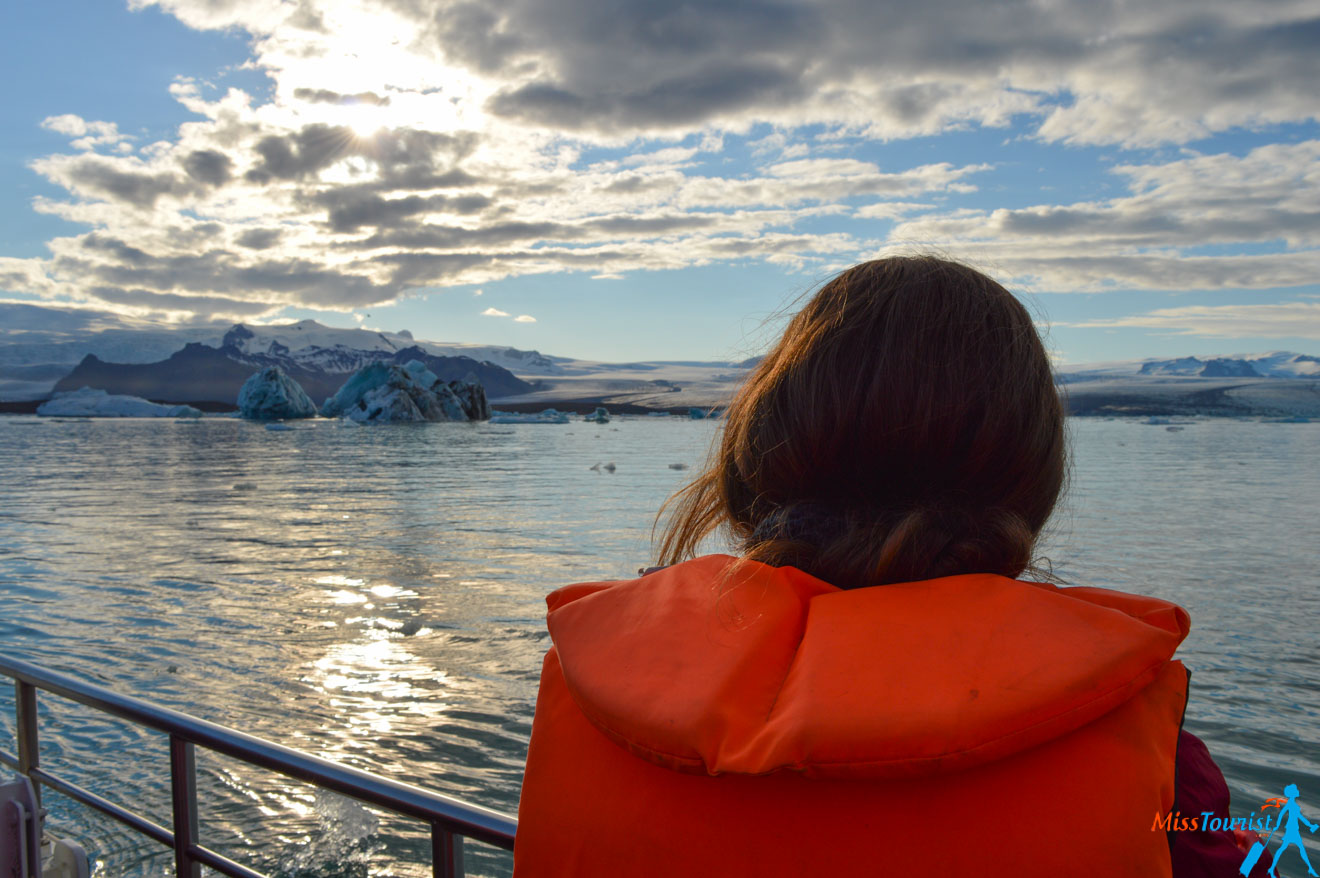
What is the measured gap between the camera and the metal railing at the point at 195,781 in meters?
0.97

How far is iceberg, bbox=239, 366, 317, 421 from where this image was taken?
145ft

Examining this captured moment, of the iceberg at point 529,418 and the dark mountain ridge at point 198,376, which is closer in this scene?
the iceberg at point 529,418

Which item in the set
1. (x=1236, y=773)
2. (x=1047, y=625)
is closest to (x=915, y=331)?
(x=1047, y=625)

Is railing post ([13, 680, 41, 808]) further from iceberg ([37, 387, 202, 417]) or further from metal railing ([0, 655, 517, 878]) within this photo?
iceberg ([37, 387, 202, 417])

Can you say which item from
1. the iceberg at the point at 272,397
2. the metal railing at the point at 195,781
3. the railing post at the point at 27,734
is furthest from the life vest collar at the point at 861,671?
the iceberg at the point at 272,397

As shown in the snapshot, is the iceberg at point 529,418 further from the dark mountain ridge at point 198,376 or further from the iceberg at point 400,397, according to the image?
the dark mountain ridge at point 198,376

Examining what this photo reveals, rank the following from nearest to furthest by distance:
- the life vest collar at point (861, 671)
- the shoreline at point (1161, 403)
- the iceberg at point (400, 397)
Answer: the life vest collar at point (861, 671), the iceberg at point (400, 397), the shoreline at point (1161, 403)

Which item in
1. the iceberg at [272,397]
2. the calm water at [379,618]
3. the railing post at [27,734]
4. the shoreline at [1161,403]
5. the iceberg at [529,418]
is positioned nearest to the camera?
the railing post at [27,734]

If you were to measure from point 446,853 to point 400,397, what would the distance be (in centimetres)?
4249

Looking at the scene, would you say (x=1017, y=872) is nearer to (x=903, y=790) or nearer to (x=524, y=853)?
(x=903, y=790)

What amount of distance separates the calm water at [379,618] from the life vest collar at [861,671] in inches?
21.1

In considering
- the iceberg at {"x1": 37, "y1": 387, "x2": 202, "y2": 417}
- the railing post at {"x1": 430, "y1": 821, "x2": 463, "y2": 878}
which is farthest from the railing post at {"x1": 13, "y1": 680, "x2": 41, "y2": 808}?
the iceberg at {"x1": 37, "y1": 387, "x2": 202, "y2": 417}

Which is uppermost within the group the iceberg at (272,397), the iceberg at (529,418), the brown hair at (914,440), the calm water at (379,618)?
the brown hair at (914,440)

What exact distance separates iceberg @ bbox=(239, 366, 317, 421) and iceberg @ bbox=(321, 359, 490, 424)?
5.16 ft
